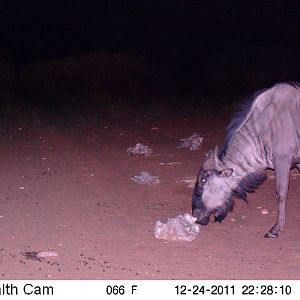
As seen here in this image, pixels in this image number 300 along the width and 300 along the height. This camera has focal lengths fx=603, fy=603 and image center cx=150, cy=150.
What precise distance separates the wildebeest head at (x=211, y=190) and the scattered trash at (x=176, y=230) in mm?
442

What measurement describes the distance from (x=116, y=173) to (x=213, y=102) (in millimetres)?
9579

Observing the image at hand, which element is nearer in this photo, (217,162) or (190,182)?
(217,162)

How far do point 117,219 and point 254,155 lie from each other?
74.0 inches

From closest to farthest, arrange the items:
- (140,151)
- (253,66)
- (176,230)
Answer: (176,230), (140,151), (253,66)

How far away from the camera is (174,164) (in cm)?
1046

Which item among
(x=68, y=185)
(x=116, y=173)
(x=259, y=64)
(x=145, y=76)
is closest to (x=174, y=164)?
(x=116, y=173)

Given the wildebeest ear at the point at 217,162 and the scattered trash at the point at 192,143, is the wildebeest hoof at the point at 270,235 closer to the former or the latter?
the wildebeest ear at the point at 217,162

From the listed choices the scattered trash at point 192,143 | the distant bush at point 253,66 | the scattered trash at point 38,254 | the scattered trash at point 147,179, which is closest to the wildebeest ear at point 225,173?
the scattered trash at point 147,179

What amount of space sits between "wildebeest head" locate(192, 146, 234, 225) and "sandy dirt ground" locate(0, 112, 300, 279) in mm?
189

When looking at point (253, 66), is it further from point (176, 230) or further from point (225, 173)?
point (176, 230)

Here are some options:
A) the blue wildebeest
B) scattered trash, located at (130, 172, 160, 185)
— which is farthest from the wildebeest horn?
scattered trash, located at (130, 172, 160, 185)

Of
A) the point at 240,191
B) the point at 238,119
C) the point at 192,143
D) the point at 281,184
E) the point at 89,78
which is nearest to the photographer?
the point at 281,184

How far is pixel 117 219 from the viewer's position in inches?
296

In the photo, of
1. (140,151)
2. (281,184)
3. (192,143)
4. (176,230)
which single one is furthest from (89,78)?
(176,230)
